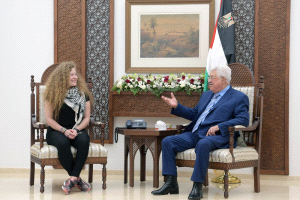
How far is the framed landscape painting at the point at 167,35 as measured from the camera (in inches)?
177

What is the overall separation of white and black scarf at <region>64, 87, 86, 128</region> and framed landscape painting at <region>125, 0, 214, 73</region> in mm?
1042

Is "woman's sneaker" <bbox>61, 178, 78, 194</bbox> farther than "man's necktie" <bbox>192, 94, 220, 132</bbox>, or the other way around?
"man's necktie" <bbox>192, 94, 220, 132</bbox>

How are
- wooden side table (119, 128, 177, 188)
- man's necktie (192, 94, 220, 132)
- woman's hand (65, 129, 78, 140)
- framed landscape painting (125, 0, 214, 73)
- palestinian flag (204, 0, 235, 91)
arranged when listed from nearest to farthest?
1. woman's hand (65, 129, 78, 140)
2. man's necktie (192, 94, 220, 132)
3. wooden side table (119, 128, 177, 188)
4. palestinian flag (204, 0, 235, 91)
5. framed landscape painting (125, 0, 214, 73)

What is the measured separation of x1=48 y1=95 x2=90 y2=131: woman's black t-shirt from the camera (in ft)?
12.0

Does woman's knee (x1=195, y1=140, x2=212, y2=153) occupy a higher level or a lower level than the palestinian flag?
lower

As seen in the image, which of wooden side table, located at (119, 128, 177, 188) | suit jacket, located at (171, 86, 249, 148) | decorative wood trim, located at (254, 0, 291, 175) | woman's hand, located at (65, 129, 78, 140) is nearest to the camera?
suit jacket, located at (171, 86, 249, 148)

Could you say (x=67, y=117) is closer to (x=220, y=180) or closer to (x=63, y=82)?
(x=63, y=82)

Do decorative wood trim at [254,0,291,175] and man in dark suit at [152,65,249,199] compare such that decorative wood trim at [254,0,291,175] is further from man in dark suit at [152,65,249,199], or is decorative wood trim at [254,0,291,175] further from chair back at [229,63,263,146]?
man in dark suit at [152,65,249,199]

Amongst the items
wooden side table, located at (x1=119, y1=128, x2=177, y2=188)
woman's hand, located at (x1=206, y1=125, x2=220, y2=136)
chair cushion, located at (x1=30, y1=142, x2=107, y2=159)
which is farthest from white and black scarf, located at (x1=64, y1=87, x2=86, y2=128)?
woman's hand, located at (x1=206, y1=125, x2=220, y2=136)

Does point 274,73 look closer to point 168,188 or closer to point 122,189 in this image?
point 168,188

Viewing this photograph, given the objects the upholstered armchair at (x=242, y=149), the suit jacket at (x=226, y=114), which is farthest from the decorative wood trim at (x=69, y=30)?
the suit jacket at (x=226, y=114)

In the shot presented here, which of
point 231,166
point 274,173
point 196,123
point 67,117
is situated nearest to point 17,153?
point 67,117

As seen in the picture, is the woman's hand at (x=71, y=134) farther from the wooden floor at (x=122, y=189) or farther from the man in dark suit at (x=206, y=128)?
the man in dark suit at (x=206, y=128)

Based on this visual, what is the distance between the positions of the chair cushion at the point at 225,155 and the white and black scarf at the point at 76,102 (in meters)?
1.11
